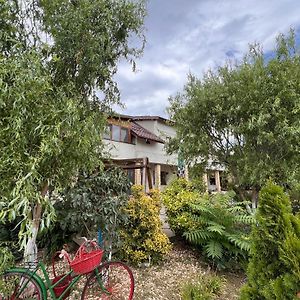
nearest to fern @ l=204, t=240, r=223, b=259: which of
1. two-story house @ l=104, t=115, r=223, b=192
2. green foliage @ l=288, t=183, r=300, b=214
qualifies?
green foliage @ l=288, t=183, r=300, b=214

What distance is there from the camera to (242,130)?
957 centimetres

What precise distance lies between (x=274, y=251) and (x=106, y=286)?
8.73 ft

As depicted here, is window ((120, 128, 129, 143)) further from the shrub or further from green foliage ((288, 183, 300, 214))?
the shrub

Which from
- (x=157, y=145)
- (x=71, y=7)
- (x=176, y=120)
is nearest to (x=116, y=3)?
(x=71, y=7)

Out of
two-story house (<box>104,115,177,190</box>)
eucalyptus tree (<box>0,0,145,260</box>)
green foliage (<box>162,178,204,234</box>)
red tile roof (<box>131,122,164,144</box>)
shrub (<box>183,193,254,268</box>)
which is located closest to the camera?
eucalyptus tree (<box>0,0,145,260</box>)

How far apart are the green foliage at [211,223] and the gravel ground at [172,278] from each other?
1.18 ft

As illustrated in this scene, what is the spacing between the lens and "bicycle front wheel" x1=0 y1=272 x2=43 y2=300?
327 centimetres

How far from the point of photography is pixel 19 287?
3.36 m

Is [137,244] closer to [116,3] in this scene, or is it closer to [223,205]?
[223,205]

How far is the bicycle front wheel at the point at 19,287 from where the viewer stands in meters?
3.27

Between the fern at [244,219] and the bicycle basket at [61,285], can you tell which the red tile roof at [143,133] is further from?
the bicycle basket at [61,285]

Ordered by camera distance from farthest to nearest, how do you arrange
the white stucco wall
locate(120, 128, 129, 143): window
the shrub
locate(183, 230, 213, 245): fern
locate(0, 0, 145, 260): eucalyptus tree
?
1. locate(120, 128, 129, 143): window
2. the white stucco wall
3. locate(183, 230, 213, 245): fern
4. the shrub
5. locate(0, 0, 145, 260): eucalyptus tree

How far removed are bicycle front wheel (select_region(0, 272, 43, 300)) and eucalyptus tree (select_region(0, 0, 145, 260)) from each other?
48 centimetres

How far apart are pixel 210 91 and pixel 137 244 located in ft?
20.7
